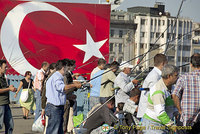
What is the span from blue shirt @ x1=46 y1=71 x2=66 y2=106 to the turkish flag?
1056 cm

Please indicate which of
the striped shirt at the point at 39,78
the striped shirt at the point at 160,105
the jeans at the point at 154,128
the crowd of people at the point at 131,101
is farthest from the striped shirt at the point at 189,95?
the striped shirt at the point at 39,78

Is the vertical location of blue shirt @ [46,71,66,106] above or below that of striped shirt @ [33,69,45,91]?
above

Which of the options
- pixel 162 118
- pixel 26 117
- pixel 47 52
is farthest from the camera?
pixel 47 52

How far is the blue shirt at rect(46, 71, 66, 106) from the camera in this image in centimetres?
858

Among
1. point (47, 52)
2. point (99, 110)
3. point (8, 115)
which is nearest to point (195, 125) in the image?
point (99, 110)

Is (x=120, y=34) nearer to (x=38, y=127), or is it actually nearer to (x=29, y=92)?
(x=29, y=92)

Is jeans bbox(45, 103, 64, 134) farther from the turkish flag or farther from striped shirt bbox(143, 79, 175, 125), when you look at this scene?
the turkish flag

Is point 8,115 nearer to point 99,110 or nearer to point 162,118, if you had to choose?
point 99,110

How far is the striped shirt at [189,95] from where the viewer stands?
684cm

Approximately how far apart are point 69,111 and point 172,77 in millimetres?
4866

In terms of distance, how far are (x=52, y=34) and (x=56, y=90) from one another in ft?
37.0

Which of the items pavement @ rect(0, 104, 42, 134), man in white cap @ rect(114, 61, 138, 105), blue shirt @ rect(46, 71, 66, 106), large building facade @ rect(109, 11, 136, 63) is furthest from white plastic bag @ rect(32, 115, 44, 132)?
large building facade @ rect(109, 11, 136, 63)

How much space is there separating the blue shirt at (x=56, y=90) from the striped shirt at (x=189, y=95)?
2.39m

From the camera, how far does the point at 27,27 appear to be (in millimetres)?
19547
